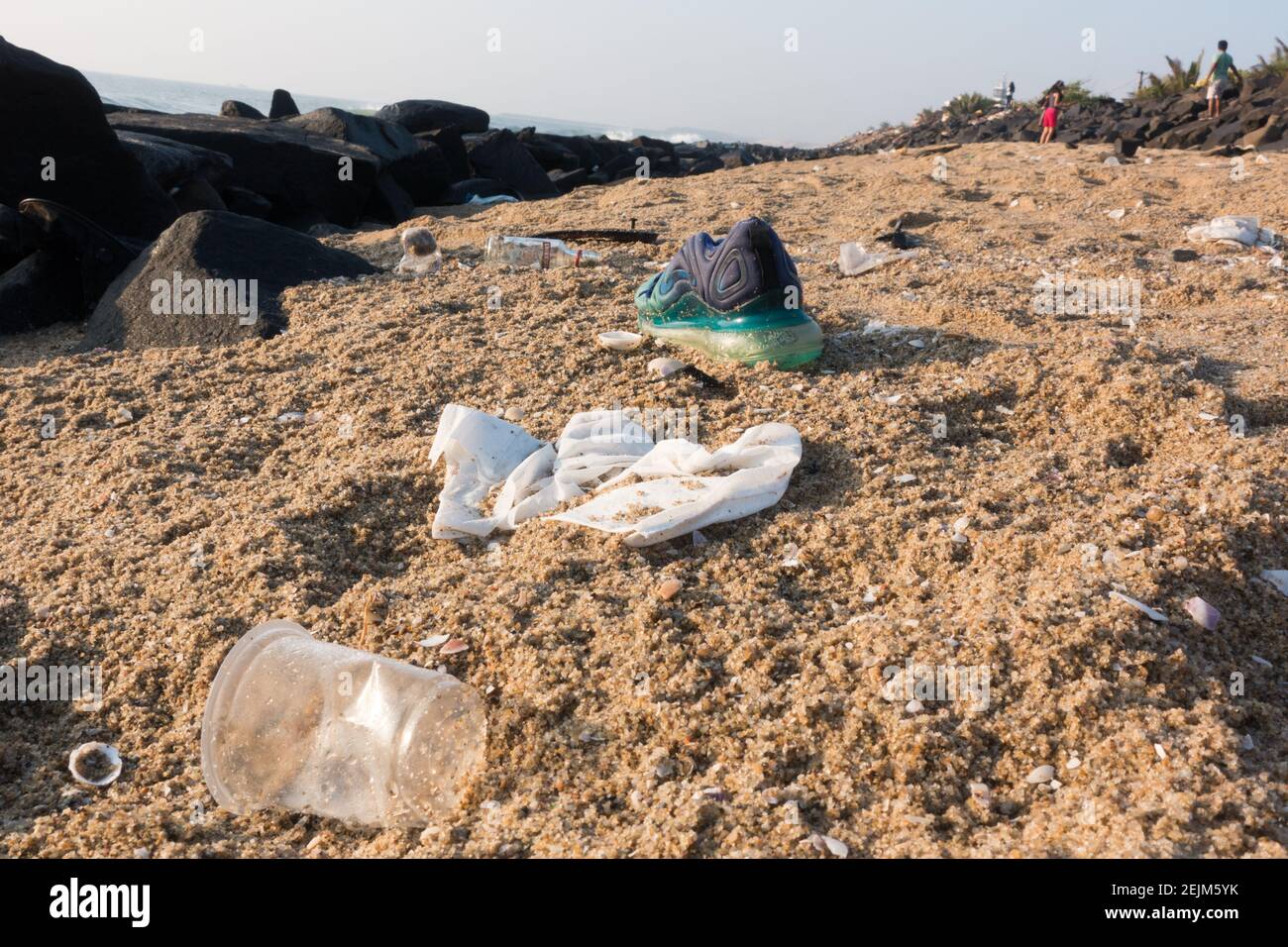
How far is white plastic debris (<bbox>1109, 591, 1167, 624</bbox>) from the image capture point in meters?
2.01

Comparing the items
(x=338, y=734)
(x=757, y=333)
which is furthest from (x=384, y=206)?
(x=338, y=734)

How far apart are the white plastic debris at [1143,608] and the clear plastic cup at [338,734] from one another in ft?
4.48

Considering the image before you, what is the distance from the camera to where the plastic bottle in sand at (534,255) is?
5332mm

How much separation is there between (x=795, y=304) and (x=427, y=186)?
8.11 m

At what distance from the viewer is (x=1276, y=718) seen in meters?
1.80

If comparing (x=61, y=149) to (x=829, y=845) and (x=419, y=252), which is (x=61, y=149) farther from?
(x=829, y=845)

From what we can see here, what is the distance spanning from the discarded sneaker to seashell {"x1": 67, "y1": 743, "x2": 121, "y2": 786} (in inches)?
98.0

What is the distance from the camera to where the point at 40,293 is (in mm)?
5285

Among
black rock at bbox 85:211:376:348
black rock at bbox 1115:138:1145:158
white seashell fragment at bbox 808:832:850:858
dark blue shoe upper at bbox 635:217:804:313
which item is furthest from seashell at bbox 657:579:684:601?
black rock at bbox 1115:138:1145:158

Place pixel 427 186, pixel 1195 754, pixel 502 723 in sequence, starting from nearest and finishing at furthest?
pixel 1195 754 → pixel 502 723 → pixel 427 186

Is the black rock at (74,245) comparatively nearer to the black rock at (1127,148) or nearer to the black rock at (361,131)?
the black rock at (361,131)

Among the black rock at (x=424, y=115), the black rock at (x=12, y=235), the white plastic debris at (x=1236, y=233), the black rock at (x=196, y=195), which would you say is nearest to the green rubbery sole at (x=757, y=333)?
the white plastic debris at (x=1236, y=233)

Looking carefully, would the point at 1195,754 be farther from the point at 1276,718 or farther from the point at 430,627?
the point at 430,627
